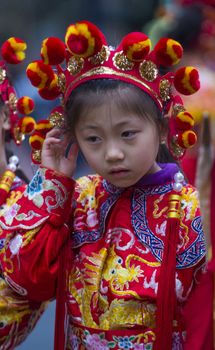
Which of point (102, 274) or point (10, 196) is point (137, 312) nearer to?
point (102, 274)

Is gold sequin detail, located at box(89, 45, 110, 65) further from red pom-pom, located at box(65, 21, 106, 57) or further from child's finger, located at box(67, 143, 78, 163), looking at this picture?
child's finger, located at box(67, 143, 78, 163)

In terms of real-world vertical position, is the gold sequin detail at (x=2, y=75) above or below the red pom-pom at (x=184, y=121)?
above

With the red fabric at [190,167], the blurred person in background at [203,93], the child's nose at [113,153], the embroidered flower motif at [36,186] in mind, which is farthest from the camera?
the red fabric at [190,167]

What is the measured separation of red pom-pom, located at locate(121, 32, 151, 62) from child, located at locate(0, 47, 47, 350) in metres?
0.65

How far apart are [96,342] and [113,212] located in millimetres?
408

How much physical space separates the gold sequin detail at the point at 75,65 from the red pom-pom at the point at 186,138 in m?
0.38

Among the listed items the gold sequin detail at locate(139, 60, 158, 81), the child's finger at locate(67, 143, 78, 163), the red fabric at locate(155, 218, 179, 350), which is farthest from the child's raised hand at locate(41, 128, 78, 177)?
the red fabric at locate(155, 218, 179, 350)

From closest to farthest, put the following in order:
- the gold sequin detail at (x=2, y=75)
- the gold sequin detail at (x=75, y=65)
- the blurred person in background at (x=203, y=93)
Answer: the gold sequin detail at (x=75, y=65) → the gold sequin detail at (x=2, y=75) → the blurred person in background at (x=203, y=93)

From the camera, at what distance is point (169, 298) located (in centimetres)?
231

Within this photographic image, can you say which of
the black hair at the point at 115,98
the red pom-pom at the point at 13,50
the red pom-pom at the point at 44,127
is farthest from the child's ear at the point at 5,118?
the black hair at the point at 115,98

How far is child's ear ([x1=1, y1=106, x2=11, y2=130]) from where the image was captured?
115 inches

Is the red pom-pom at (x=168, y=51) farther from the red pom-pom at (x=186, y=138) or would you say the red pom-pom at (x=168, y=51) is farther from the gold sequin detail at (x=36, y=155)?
the gold sequin detail at (x=36, y=155)

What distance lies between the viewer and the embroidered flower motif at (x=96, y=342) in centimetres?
239

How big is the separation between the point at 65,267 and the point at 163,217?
13.8 inches
